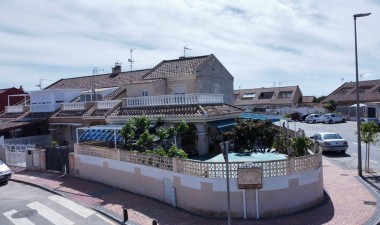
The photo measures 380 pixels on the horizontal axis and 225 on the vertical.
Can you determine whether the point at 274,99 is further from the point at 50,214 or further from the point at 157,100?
the point at 50,214

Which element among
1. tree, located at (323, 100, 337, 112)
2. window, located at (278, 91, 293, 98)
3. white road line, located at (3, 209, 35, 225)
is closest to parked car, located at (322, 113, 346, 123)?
tree, located at (323, 100, 337, 112)

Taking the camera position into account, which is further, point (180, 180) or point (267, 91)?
point (267, 91)

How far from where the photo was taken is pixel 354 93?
2491 inches

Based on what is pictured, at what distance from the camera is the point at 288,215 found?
13.0 meters

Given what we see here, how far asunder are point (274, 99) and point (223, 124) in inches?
2202

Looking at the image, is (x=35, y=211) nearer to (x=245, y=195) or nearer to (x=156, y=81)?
(x=245, y=195)

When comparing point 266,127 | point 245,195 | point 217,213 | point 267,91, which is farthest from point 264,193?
point 267,91

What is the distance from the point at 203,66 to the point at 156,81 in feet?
13.2

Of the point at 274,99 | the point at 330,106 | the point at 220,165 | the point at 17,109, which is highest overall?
the point at 274,99

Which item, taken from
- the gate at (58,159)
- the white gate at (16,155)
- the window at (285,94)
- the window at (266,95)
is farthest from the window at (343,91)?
the white gate at (16,155)

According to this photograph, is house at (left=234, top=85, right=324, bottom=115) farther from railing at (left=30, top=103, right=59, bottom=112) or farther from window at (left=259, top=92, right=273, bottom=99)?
railing at (left=30, top=103, right=59, bottom=112)

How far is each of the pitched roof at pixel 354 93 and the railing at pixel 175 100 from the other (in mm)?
45111

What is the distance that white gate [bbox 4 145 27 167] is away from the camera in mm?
25000

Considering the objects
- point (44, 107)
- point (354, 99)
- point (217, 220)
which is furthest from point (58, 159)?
point (354, 99)
